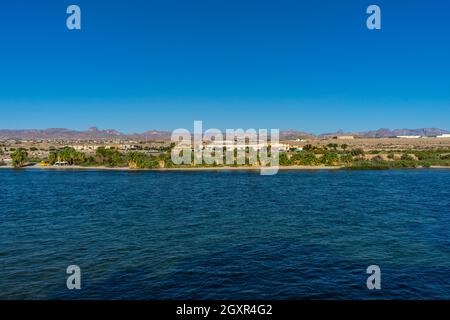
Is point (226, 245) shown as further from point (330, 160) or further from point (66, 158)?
point (66, 158)

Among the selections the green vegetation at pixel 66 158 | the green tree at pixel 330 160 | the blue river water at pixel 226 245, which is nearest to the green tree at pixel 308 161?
the green tree at pixel 330 160

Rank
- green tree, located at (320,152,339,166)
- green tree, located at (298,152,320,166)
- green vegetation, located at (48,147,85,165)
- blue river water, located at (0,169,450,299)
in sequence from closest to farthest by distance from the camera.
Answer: blue river water, located at (0,169,450,299)
green tree, located at (298,152,320,166)
green tree, located at (320,152,339,166)
green vegetation, located at (48,147,85,165)

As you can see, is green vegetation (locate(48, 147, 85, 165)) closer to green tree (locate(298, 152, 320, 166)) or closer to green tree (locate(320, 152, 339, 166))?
green tree (locate(298, 152, 320, 166))

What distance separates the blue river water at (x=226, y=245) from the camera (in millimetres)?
17109

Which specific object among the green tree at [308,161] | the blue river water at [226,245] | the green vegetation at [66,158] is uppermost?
the green vegetation at [66,158]

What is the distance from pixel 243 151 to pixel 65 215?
74564 millimetres

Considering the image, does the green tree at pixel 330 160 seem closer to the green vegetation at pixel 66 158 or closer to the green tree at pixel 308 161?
the green tree at pixel 308 161

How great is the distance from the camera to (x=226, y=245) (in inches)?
950

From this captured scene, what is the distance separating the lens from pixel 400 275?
1869cm

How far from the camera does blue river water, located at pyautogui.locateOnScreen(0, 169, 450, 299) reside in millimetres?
17109

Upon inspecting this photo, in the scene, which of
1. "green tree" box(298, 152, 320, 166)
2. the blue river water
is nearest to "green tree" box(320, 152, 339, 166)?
"green tree" box(298, 152, 320, 166)

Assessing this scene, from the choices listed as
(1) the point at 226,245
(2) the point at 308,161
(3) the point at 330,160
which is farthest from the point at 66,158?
(1) the point at 226,245

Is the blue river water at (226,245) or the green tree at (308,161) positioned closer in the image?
the blue river water at (226,245)
